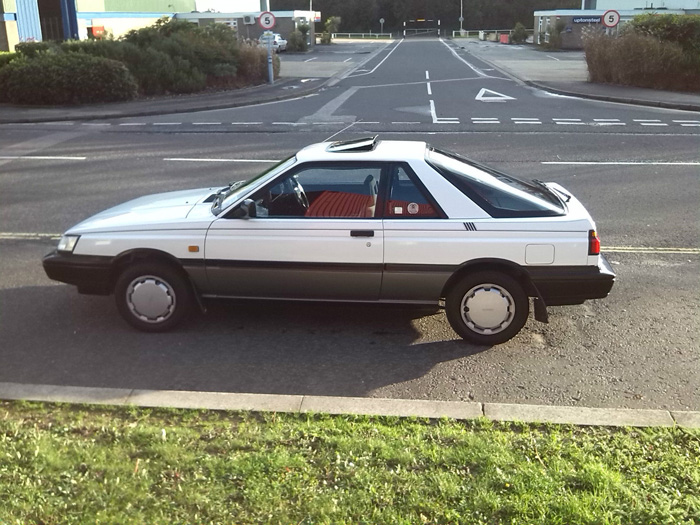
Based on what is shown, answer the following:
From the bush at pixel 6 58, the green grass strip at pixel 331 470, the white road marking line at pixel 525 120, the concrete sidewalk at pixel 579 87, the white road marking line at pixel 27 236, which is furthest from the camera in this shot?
the bush at pixel 6 58

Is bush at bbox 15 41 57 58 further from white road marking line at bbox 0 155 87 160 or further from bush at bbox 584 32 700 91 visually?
bush at bbox 584 32 700 91

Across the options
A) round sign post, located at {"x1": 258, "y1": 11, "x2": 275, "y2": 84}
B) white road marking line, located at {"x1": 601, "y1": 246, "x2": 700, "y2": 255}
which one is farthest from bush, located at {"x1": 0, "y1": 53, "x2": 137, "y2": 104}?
white road marking line, located at {"x1": 601, "y1": 246, "x2": 700, "y2": 255}

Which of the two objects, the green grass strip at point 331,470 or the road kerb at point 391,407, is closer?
the green grass strip at point 331,470

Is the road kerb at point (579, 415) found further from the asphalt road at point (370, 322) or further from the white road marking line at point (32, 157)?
the white road marking line at point (32, 157)

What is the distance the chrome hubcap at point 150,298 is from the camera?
19.9 ft

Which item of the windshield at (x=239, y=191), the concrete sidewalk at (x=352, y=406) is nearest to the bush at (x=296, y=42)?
the windshield at (x=239, y=191)

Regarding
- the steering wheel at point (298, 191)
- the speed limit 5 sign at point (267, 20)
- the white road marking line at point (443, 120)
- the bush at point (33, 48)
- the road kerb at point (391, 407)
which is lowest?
the road kerb at point (391, 407)

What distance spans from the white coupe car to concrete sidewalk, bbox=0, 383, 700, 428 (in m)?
1.20

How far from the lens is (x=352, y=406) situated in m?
4.79

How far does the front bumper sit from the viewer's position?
6.14 m

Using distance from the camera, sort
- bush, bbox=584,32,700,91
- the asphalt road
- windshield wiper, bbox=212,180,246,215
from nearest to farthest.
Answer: the asphalt road, windshield wiper, bbox=212,180,246,215, bush, bbox=584,32,700,91

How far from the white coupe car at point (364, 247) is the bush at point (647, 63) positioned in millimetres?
23106

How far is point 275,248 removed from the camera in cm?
593

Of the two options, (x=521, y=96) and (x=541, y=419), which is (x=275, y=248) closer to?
(x=541, y=419)
